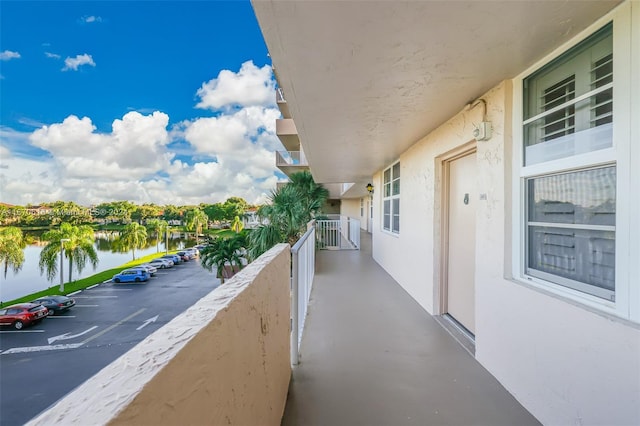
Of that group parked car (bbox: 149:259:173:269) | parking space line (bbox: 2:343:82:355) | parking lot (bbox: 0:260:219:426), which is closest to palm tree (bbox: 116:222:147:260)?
parked car (bbox: 149:259:173:269)

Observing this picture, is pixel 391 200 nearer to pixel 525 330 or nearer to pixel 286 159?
pixel 525 330

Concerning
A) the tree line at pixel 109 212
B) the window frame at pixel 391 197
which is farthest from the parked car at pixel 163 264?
the window frame at pixel 391 197

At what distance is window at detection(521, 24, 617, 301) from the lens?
1516mm

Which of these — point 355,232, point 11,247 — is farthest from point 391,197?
point 11,247

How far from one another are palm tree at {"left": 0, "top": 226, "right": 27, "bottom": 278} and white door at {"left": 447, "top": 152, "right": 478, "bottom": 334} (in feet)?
94.7

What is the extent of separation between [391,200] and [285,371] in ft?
15.9

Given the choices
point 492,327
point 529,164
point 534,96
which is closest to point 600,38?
point 534,96

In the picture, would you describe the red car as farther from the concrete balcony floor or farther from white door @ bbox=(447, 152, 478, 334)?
white door @ bbox=(447, 152, 478, 334)

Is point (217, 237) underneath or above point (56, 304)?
above

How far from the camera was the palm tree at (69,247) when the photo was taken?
2088 centimetres

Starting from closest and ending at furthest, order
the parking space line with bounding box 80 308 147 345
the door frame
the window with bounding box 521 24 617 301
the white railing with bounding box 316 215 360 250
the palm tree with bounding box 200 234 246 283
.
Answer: the window with bounding box 521 24 617 301, the door frame, the white railing with bounding box 316 215 360 250, the parking space line with bounding box 80 308 147 345, the palm tree with bounding box 200 234 246 283

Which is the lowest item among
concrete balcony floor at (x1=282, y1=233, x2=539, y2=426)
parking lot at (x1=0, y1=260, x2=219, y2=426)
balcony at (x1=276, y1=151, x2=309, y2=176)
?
parking lot at (x1=0, y1=260, x2=219, y2=426)

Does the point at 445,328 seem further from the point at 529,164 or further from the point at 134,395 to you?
the point at 134,395

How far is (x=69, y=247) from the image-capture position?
2216cm
